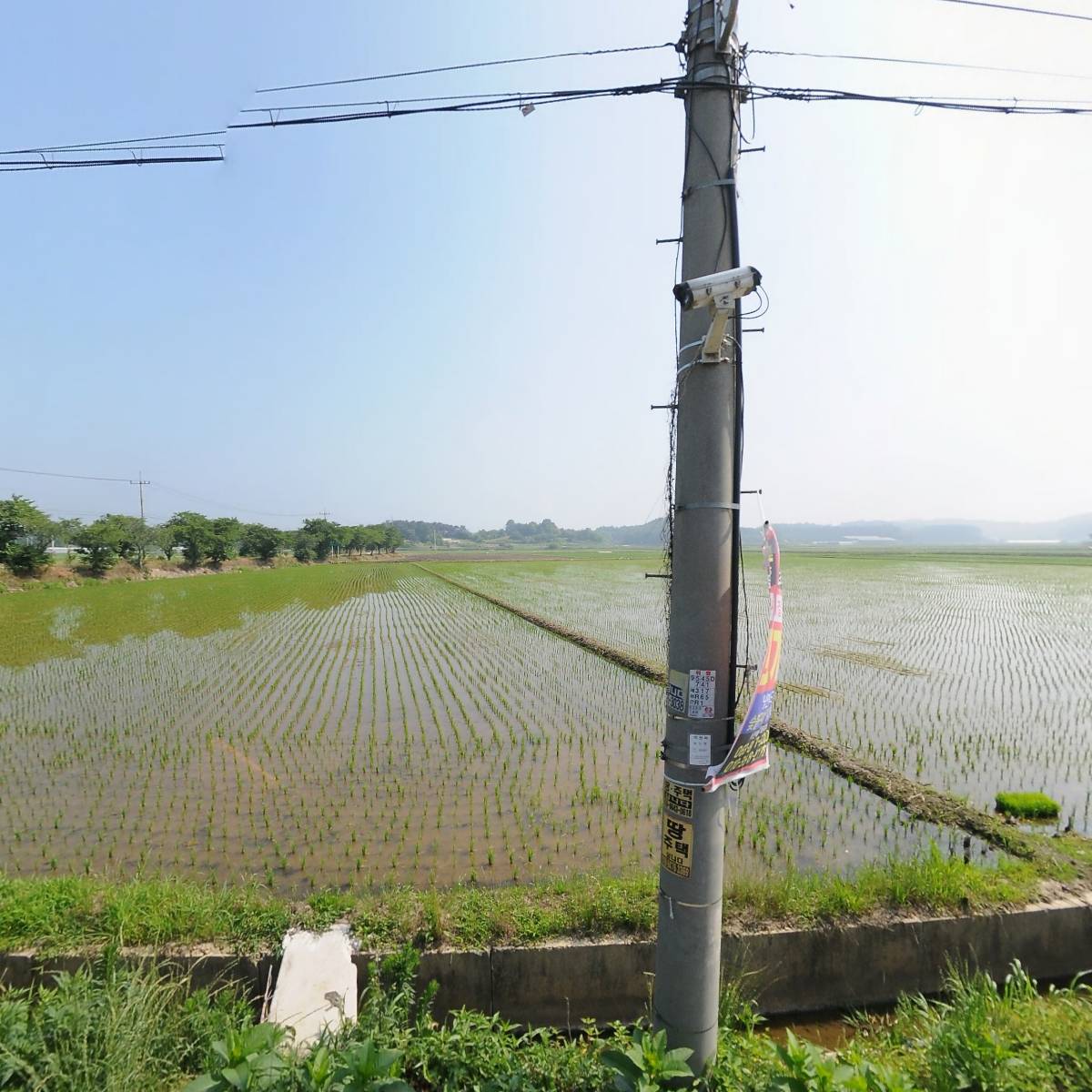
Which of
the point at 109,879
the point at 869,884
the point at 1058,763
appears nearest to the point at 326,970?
the point at 109,879

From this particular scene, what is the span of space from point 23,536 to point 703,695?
4040 centimetres

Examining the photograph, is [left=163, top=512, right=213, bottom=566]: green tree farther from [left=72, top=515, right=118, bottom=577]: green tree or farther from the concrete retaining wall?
the concrete retaining wall

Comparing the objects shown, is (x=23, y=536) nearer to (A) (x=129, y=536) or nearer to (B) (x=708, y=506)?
(A) (x=129, y=536)

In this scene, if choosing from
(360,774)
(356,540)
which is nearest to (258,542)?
(356,540)

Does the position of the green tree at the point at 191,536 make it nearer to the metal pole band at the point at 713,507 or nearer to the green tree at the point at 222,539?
the green tree at the point at 222,539

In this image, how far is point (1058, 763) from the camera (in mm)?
7758

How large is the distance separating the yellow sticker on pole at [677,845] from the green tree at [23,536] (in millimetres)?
39478

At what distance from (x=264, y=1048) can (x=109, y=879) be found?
3.97 meters

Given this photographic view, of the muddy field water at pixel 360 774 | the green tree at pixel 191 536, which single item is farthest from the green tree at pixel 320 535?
the muddy field water at pixel 360 774

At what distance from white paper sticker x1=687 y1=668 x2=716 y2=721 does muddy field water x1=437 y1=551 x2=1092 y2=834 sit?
21.4 ft

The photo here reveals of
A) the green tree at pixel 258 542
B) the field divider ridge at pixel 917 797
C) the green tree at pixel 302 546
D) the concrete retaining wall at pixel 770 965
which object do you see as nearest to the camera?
the concrete retaining wall at pixel 770 965

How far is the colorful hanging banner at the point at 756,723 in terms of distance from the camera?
6.51 ft

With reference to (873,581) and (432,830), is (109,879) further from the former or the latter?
(873,581)

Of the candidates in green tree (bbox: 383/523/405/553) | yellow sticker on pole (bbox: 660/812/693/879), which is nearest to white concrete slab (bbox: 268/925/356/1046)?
yellow sticker on pole (bbox: 660/812/693/879)
